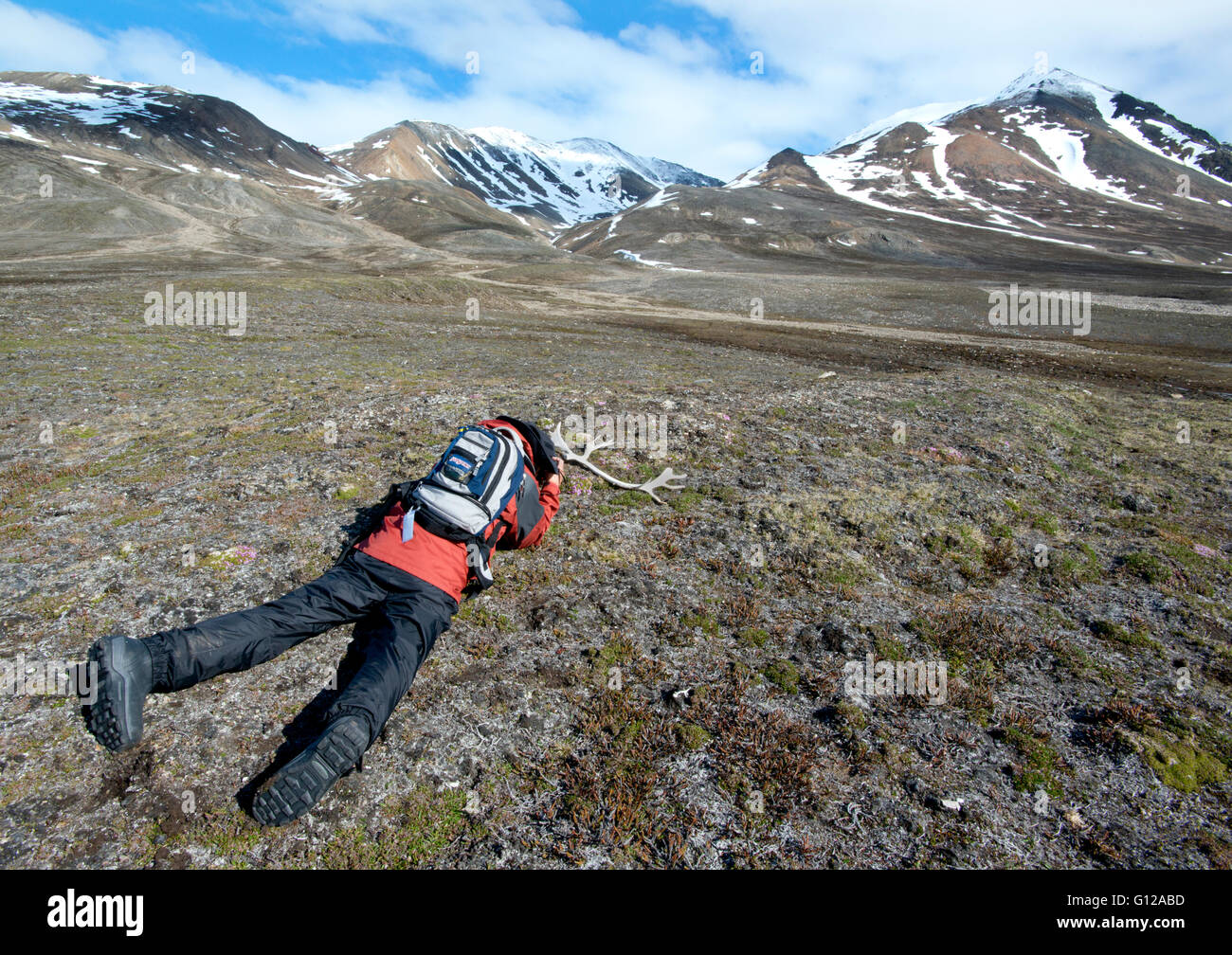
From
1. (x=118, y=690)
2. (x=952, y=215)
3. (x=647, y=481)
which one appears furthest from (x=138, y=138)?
(x=118, y=690)

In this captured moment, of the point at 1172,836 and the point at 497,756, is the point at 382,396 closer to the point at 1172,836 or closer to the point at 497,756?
the point at 497,756

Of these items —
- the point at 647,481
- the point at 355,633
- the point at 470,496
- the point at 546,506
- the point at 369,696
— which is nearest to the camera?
the point at 369,696

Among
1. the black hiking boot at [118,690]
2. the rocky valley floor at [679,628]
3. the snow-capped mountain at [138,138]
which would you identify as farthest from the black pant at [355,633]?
the snow-capped mountain at [138,138]

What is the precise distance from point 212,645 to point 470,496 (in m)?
2.73

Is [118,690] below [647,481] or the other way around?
below

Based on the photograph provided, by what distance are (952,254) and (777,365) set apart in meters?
110

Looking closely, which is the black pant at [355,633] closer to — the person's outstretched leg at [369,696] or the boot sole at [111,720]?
the person's outstretched leg at [369,696]

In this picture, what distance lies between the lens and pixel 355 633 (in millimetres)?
6195

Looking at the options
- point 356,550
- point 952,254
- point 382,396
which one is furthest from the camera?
point 952,254

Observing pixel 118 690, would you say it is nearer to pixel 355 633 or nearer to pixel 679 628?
pixel 355 633

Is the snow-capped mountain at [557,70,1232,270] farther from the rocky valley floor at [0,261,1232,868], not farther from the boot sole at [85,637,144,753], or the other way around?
the boot sole at [85,637,144,753]
